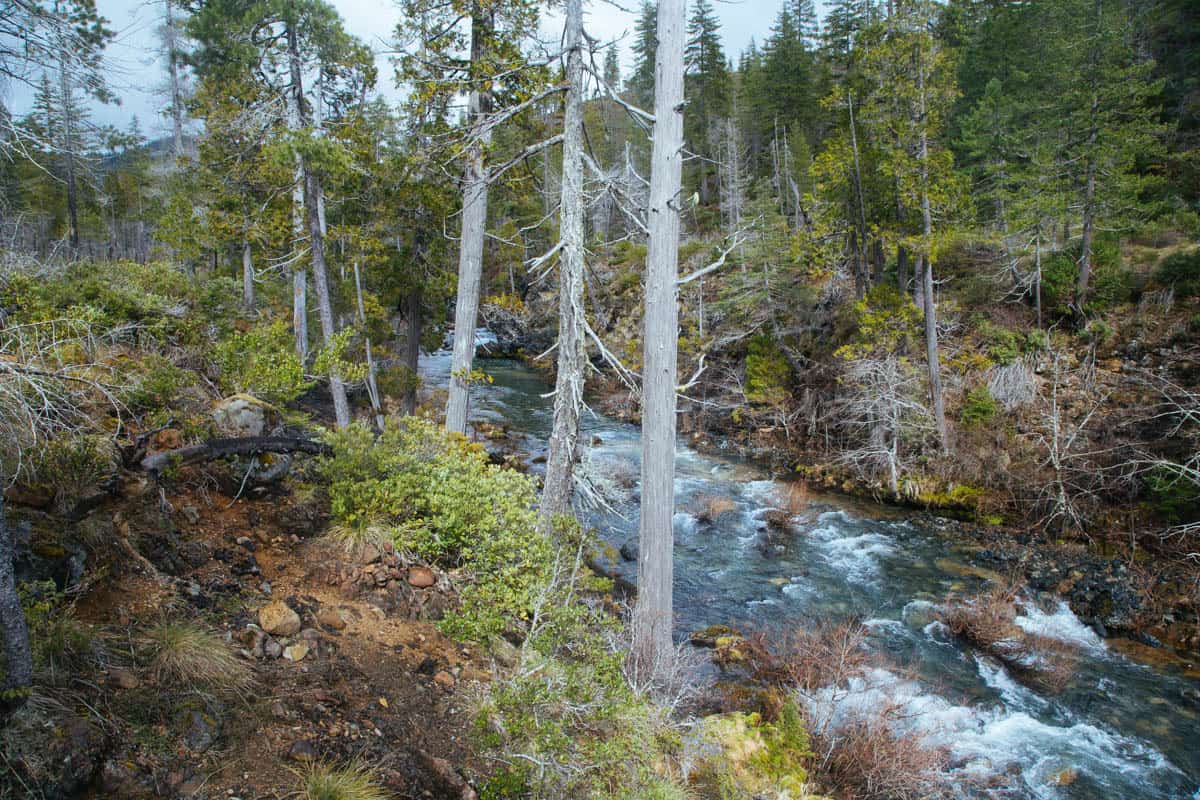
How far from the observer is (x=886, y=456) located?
15.2m

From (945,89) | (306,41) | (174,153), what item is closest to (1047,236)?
(945,89)

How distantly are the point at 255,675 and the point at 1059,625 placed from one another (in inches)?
464

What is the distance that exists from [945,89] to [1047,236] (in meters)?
7.50

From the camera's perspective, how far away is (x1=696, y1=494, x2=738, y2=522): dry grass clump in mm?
14109

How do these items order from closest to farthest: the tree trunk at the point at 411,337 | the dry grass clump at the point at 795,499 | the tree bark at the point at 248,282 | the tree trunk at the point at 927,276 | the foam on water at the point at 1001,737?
the foam on water at the point at 1001,737 → the tree trunk at the point at 927,276 → the dry grass clump at the point at 795,499 → the tree trunk at the point at 411,337 → the tree bark at the point at 248,282

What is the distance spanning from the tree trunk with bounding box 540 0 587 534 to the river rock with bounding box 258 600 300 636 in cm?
314

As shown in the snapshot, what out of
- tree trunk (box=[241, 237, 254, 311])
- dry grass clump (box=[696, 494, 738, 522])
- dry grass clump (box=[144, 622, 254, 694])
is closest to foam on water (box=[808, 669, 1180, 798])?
dry grass clump (box=[144, 622, 254, 694])

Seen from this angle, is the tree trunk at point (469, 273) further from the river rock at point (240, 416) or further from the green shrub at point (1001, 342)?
the green shrub at point (1001, 342)

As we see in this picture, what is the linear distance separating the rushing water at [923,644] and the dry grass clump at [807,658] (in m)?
0.24

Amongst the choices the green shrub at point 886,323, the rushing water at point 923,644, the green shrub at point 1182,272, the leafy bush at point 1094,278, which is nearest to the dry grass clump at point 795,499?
the rushing water at point 923,644

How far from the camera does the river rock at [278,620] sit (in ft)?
16.0

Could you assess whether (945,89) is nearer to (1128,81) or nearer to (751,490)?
(1128,81)

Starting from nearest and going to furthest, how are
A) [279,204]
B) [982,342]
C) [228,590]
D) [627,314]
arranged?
[228,590] < [279,204] < [982,342] < [627,314]

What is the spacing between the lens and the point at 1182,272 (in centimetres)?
1501
